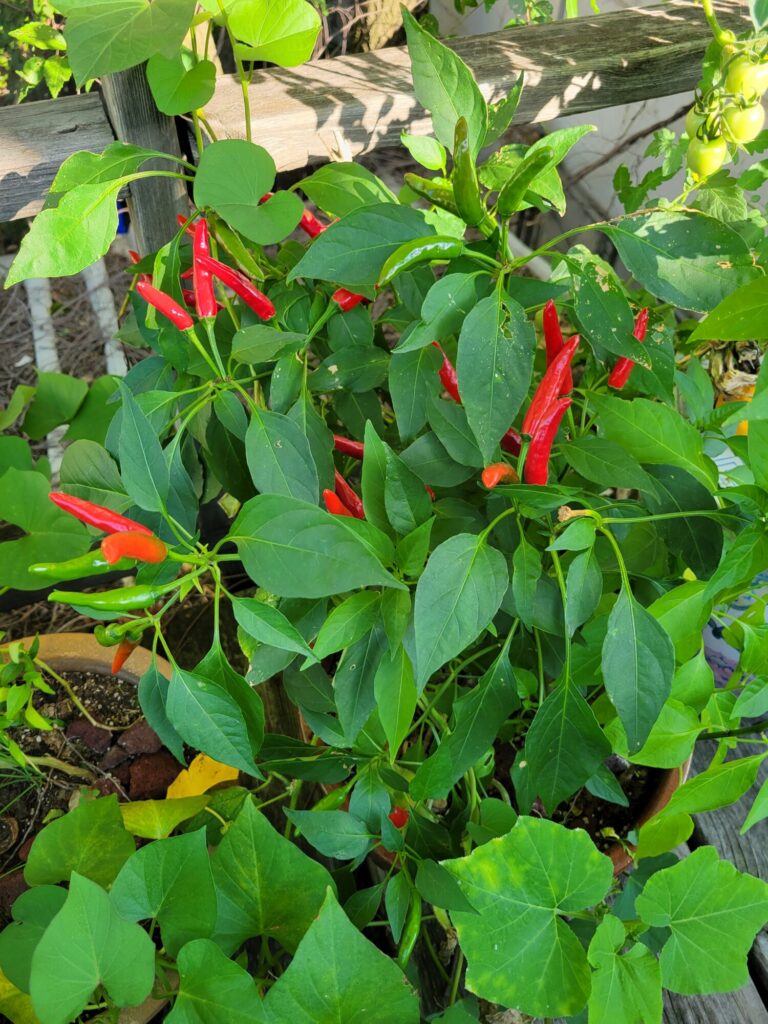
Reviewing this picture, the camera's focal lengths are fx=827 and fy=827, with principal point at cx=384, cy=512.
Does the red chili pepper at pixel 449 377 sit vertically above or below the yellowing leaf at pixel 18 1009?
above

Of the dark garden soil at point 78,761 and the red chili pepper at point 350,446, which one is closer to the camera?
the red chili pepper at point 350,446

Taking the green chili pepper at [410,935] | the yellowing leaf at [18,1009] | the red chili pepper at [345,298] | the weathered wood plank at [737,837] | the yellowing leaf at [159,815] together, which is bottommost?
the weathered wood plank at [737,837]

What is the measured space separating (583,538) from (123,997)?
339mm

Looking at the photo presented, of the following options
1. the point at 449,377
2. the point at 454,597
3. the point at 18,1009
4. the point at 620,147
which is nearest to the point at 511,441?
the point at 449,377

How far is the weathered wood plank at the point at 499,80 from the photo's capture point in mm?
718

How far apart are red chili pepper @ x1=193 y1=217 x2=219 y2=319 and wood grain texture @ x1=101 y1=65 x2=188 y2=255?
18 centimetres

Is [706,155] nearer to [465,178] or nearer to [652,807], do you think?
[465,178]

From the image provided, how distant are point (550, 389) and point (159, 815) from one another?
43 centimetres

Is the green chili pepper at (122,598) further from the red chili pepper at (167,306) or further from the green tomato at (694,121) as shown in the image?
the green tomato at (694,121)

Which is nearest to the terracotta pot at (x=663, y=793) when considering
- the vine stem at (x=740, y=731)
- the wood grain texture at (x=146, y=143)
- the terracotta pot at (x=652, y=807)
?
the terracotta pot at (x=652, y=807)

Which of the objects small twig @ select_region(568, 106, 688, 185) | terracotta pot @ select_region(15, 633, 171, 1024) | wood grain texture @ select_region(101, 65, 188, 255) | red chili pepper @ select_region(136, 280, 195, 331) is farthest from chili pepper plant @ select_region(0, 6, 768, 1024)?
small twig @ select_region(568, 106, 688, 185)

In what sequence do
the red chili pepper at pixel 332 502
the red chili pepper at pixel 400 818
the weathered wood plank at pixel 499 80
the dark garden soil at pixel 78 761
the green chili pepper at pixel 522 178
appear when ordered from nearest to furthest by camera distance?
the green chili pepper at pixel 522 178
the red chili pepper at pixel 332 502
the red chili pepper at pixel 400 818
the weathered wood plank at pixel 499 80
the dark garden soil at pixel 78 761

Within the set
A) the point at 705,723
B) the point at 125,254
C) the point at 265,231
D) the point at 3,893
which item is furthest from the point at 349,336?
the point at 125,254

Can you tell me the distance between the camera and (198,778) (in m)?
0.80
